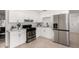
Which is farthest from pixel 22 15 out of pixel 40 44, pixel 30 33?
pixel 40 44

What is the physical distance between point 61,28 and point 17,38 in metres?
1.40

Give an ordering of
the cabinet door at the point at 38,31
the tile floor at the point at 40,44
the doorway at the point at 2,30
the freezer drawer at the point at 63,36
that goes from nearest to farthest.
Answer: the doorway at the point at 2,30, the tile floor at the point at 40,44, the cabinet door at the point at 38,31, the freezer drawer at the point at 63,36

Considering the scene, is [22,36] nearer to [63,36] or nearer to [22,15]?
[22,15]

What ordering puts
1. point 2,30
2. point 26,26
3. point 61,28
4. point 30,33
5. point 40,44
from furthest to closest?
point 61,28 < point 30,33 < point 26,26 < point 40,44 < point 2,30

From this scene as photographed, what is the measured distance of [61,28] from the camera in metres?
2.39

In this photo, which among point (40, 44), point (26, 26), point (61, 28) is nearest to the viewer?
point (40, 44)

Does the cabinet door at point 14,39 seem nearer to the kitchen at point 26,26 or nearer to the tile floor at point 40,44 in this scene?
the kitchen at point 26,26

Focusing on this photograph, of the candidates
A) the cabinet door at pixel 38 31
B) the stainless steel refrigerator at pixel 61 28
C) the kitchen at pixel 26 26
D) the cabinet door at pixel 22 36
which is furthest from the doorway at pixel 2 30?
the stainless steel refrigerator at pixel 61 28

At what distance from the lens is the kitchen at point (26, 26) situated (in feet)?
5.82
